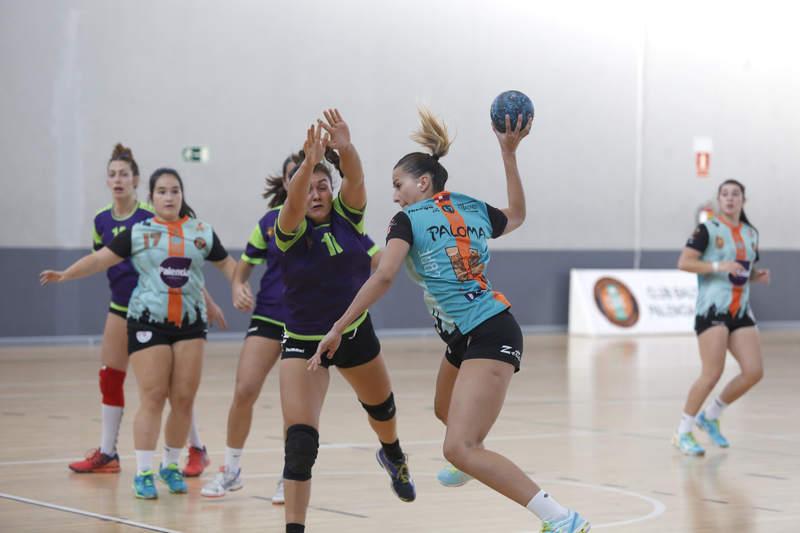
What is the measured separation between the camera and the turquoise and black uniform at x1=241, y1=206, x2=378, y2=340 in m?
7.52

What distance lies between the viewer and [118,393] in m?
8.34

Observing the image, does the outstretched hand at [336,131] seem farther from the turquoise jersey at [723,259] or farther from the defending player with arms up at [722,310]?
the turquoise jersey at [723,259]

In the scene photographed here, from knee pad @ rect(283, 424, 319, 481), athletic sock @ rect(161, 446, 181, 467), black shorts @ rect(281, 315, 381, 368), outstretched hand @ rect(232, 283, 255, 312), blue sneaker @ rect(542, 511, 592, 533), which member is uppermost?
outstretched hand @ rect(232, 283, 255, 312)

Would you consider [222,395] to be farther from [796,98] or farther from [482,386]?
[796,98]

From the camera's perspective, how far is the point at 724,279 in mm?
9508

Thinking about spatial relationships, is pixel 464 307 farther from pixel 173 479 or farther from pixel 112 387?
pixel 112 387

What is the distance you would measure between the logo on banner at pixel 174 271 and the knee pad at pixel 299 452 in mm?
2019

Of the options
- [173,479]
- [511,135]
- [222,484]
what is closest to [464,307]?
[511,135]

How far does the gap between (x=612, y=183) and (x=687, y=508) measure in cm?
1549

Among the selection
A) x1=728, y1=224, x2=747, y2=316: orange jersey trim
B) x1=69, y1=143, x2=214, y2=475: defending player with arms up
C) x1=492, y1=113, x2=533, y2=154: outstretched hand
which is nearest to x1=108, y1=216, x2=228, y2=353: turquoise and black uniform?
x1=69, y1=143, x2=214, y2=475: defending player with arms up

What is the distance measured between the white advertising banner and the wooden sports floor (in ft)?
18.0

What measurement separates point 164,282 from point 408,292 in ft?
42.5

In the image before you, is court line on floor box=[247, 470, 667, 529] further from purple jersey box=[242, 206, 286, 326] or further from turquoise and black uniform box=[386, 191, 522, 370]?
turquoise and black uniform box=[386, 191, 522, 370]

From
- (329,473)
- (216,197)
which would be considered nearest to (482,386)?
(329,473)
